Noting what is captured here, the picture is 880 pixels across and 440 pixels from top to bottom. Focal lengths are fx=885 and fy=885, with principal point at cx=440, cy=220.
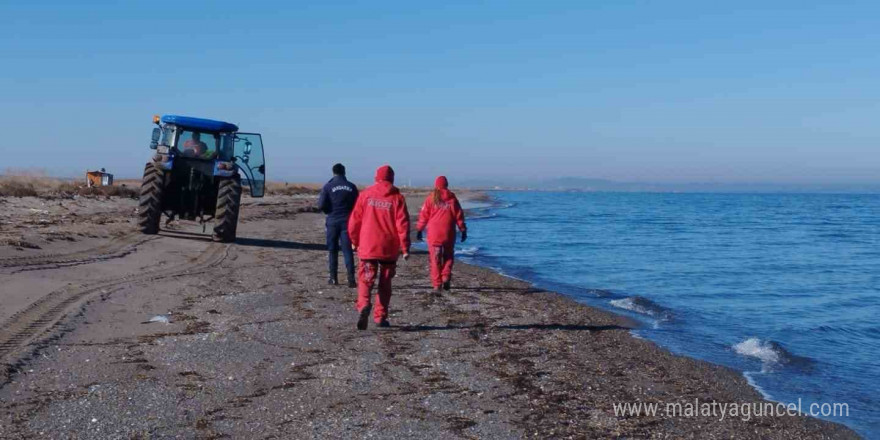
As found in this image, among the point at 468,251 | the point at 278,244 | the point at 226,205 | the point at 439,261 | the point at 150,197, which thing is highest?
the point at 150,197

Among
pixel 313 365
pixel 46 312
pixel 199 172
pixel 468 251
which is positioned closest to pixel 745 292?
pixel 468 251

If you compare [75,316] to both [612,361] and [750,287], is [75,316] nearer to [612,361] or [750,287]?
[612,361]

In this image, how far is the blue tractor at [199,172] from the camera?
1816 cm

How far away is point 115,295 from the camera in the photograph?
10672mm

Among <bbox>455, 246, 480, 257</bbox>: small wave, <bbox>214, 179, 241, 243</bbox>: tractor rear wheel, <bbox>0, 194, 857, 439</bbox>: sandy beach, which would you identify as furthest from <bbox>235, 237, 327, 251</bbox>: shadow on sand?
<bbox>0, 194, 857, 439</bbox>: sandy beach

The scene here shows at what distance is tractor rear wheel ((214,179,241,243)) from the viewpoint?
18.1 meters

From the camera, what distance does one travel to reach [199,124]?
18.5 meters

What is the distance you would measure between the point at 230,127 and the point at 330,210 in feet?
23.8

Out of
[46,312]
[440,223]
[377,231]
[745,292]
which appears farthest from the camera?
[745,292]

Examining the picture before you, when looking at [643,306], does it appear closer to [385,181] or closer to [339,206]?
[339,206]

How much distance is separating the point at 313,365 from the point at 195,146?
12280 mm

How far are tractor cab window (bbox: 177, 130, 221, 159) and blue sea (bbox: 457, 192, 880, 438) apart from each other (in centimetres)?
626

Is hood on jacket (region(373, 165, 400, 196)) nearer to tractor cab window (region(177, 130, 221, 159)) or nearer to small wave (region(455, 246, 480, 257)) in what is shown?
tractor cab window (region(177, 130, 221, 159))

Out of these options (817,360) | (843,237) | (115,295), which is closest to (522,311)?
(817,360)
